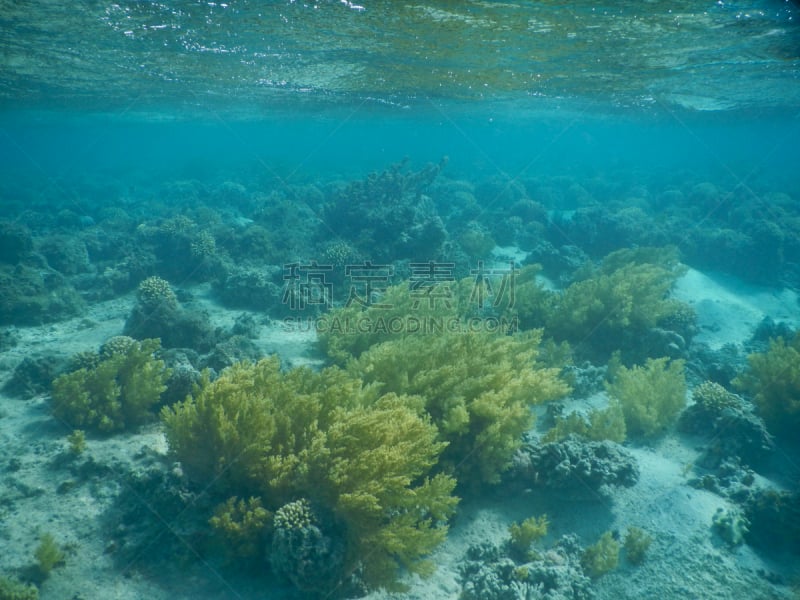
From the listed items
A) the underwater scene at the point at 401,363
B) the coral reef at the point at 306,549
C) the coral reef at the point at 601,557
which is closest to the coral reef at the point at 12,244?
the underwater scene at the point at 401,363

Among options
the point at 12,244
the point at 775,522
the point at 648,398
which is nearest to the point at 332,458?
the point at 775,522

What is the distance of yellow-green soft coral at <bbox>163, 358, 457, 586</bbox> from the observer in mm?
4031

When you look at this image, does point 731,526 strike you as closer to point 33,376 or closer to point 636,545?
point 636,545

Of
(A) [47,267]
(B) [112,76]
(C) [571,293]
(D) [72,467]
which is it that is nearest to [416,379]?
(D) [72,467]

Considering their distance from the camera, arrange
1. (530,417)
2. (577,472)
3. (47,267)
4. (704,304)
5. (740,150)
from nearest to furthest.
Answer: (577,472)
(530,417)
(704,304)
(47,267)
(740,150)

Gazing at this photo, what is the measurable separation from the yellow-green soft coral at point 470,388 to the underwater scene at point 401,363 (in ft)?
0.16

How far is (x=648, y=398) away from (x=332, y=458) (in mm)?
6000

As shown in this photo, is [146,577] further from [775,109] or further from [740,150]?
[740,150]

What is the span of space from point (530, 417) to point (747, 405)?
4.94m

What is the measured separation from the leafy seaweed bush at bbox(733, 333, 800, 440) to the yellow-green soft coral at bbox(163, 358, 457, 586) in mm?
6520

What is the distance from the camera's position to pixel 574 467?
17.8 ft

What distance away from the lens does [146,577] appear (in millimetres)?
3889

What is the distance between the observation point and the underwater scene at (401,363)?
Result: 4168 mm

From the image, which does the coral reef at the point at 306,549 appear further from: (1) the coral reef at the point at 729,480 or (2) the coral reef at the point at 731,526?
(1) the coral reef at the point at 729,480
